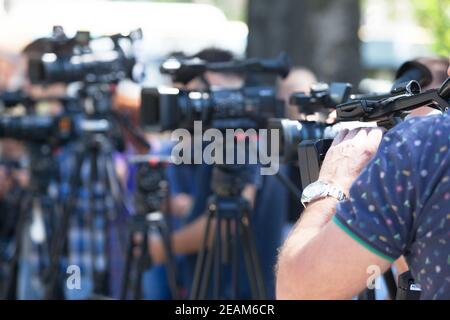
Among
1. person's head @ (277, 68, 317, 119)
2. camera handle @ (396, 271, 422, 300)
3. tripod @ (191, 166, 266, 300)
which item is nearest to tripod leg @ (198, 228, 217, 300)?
tripod @ (191, 166, 266, 300)

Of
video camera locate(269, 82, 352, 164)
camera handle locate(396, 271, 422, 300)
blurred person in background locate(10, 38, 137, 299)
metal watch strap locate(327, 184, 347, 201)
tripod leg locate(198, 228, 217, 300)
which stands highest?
video camera locate(269, 82, 352, 164)

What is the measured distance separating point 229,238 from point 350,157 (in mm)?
1646

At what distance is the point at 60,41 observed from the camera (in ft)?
14.2

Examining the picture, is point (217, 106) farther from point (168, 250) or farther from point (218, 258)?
point (168, 250)

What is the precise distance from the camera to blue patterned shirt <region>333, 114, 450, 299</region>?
68.9 inches

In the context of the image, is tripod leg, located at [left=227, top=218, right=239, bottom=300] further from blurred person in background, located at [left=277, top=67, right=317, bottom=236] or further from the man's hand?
the man's hand

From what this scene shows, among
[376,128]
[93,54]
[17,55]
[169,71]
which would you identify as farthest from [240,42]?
[376,128]

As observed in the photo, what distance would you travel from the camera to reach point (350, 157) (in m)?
2.02

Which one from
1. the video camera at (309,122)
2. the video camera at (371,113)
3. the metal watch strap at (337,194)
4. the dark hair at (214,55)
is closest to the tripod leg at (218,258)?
the video camera at (309,122)

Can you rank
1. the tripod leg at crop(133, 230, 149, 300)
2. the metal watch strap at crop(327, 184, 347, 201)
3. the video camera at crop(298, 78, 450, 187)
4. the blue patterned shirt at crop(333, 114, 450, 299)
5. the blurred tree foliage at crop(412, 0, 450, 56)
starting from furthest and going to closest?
the blurred tree foliage at crop(412, 0, 450, 56)
the tripod leg at crop(133, 230, 149, 300)
the video camera at crop(298, 78, 450, 187)
the metal watch strap at crop(327, 184, 347, 201)
the blue patterned shirt at crop(333, 114, 450, 299)

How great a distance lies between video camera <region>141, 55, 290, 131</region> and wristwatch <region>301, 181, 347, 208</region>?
1.46 m

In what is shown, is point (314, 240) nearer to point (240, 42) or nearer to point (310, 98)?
point (310, 98)
